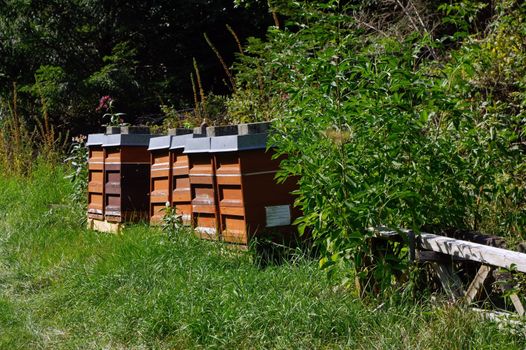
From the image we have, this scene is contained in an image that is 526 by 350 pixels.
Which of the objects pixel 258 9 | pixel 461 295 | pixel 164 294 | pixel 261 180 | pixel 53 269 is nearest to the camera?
pixel 461 295

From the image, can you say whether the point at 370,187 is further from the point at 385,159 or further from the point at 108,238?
the point at 108,238

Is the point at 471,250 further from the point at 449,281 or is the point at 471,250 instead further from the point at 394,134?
the point at 394,134

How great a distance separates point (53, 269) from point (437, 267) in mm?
3823

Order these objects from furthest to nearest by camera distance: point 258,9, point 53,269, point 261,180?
1. point 258,9
2. point 53,269
3. point 261,180

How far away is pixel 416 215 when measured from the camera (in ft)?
15.4

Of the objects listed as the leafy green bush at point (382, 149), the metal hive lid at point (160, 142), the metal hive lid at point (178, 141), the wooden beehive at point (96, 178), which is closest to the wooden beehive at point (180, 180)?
the metal hive lid at point (178, 141)

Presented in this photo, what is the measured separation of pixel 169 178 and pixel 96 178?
1.73 metres

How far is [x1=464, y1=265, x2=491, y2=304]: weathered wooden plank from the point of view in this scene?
172 inches

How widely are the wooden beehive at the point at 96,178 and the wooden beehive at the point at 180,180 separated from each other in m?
1.51

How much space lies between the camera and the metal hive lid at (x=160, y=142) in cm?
744

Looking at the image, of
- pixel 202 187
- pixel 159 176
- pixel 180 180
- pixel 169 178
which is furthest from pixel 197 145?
pixel 159 176

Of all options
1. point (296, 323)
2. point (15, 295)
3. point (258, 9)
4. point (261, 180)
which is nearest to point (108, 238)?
point (15, 295)

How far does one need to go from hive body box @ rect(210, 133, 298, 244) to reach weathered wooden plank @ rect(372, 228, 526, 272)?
1.74m

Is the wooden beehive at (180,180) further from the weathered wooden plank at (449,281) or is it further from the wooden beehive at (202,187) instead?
the weathered wooden plank at (449,281)
